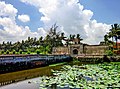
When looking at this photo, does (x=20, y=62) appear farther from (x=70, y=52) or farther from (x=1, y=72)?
(x=70, y=52)

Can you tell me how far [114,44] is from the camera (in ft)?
196

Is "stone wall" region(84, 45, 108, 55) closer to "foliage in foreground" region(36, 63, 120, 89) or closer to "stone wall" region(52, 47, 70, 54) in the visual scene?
"stone wall" region(52, 47, 70, 54)

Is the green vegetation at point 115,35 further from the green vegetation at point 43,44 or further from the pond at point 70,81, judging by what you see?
the pond at point 70,81

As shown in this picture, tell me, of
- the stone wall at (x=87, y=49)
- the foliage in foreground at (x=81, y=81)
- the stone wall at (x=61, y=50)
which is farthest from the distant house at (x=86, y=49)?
the foliage in foreground at (x=81, y=81)

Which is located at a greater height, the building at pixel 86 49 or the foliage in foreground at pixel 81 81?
the building at pixel 86 49

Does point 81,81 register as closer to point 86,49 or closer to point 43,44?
point 86,49

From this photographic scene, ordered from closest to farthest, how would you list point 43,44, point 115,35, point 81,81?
point 81,81
point 115,35
point 43,44

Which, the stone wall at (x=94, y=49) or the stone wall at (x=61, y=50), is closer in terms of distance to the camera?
the stone wall at (x=94, y=49)

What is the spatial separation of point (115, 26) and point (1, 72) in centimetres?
4391

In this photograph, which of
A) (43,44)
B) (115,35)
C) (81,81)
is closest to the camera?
(81,81)

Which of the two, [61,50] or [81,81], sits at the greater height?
[61,50]

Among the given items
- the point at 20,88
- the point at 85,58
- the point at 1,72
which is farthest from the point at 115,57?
the point at 20,88

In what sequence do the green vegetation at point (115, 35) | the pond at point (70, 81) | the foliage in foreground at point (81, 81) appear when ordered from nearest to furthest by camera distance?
the foliage in foreground at point (81, 81)
the pond at point (70, 81)
the green vegetation at point (115, 35)

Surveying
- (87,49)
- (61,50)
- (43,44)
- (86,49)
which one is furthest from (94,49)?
(43,44)
